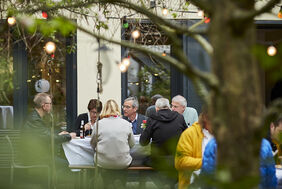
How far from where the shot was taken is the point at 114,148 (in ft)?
18.9

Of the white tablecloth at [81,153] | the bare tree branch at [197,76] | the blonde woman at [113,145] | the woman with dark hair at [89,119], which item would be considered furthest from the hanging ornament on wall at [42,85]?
the bare tree branch at [197,76]

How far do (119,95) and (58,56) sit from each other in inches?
51.5

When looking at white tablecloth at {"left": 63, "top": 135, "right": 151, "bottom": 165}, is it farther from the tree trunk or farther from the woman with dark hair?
the tree trunk

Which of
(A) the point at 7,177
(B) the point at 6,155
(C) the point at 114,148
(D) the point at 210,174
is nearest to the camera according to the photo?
(D) the point at 210,174

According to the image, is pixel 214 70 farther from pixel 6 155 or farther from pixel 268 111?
pixel 6 155

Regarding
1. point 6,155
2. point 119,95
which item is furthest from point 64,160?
point 119,95

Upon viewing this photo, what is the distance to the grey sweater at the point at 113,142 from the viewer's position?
5.70m

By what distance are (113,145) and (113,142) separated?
38 mm

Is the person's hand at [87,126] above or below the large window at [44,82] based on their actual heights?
below

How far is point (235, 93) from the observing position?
28.8 inches

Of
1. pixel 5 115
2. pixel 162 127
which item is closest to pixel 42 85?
pixel 5 115

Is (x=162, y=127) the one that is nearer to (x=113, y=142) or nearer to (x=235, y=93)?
(x=113, y=142)

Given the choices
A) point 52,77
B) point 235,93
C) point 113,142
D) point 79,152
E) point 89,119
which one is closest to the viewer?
point 235,93

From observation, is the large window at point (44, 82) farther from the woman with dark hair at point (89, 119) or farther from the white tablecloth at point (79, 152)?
the white tablecloth at point (79, 152)
